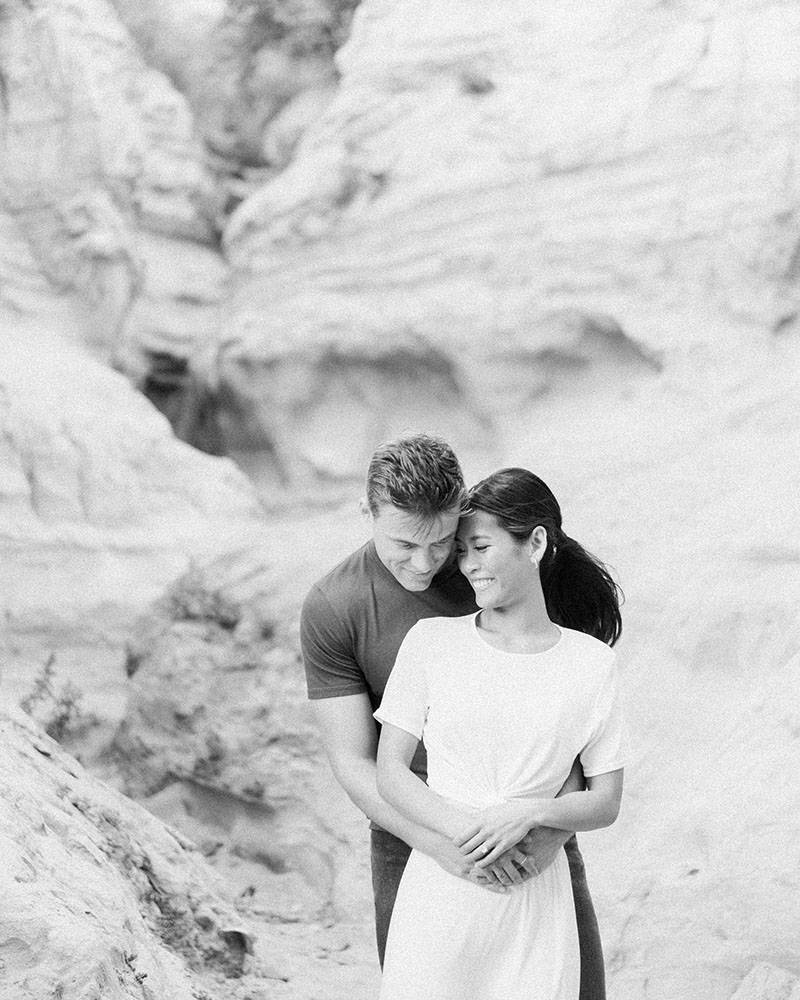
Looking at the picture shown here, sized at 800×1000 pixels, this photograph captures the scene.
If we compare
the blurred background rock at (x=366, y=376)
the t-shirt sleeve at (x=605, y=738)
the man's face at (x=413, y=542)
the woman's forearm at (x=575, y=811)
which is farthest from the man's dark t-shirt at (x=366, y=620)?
the blurred background rock at (x=366, y=376)

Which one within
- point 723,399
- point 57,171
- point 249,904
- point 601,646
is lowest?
point 249,904

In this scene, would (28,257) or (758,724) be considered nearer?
(758,724)

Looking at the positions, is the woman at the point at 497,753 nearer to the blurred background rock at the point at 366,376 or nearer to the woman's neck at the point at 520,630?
the woman's neck at the point at 520,630

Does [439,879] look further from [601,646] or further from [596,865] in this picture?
[596,865]

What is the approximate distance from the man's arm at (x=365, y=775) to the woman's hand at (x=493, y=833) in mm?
30

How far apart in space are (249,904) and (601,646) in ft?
10.0

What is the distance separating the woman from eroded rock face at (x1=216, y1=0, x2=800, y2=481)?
4.05 meters

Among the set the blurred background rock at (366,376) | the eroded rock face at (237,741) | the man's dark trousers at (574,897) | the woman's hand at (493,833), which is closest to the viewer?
the woman's hand at (493,833)

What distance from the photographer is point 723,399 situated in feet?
18.9

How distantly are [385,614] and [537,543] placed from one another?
1.27 ft

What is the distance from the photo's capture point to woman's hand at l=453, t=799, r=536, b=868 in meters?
2.03

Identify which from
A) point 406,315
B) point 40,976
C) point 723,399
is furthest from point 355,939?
point 406,315

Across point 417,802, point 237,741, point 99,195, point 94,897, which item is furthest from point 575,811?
point 99,195

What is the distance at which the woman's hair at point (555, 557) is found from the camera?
224 cm
